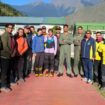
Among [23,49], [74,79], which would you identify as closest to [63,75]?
[74,79]

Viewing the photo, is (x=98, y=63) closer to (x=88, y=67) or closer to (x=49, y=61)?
(x=88, y=67)

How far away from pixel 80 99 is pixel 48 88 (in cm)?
188

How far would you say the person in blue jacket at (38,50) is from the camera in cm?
1605

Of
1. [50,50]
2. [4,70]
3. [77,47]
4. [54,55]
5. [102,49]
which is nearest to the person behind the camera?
[4,70]

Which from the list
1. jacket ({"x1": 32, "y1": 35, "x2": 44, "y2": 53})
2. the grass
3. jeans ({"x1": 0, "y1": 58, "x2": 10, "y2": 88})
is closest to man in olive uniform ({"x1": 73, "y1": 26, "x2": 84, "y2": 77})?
jacket ({"x1": 32, "y1": 35, "x2": 44, "y2": 53})

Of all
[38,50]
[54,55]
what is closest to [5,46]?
[38,50]

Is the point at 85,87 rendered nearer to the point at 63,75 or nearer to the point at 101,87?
the point at 101,87

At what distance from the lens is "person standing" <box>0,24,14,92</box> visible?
43.1 ft

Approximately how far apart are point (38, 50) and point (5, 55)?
121 inches

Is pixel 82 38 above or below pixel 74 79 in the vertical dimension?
above

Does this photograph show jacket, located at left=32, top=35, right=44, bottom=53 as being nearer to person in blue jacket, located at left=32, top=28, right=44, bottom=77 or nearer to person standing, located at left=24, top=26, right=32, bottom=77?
person in blue jacket, located at left=32, top=28, right=44, bottom=77

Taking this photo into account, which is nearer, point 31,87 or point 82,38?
point 31,87

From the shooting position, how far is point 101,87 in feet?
47.2

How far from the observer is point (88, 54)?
15.4 m
